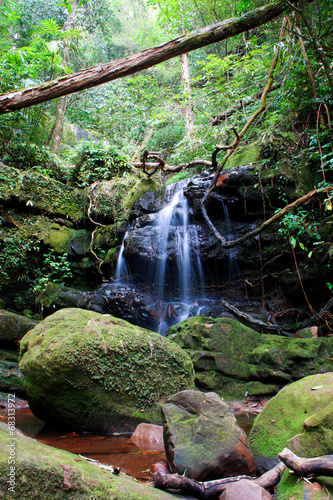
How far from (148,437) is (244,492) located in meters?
1.39

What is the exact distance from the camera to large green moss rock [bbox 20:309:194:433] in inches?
122

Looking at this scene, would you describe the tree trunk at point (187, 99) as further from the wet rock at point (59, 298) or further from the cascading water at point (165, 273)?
the wet rock at point (59, 298)

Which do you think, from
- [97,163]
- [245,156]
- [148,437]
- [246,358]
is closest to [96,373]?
[148,437]

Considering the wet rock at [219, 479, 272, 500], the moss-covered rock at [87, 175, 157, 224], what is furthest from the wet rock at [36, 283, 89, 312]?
the wet rock at [219, 479, 272, 500]

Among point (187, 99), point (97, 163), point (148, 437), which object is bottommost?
point (148, 437)

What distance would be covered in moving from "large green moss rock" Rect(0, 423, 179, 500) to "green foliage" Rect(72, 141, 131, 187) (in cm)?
1047

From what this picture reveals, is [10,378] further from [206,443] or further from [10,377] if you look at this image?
[206,443]

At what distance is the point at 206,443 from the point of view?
2285mm

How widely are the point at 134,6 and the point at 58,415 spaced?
99.7 ft

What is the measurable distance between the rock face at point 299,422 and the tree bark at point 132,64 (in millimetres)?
3598

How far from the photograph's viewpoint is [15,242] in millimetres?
8250

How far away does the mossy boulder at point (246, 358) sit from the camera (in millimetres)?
4441

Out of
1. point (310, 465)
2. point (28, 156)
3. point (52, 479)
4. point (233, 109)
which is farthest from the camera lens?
point (233, 109)

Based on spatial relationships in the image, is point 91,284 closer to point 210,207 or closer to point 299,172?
point 210,207
